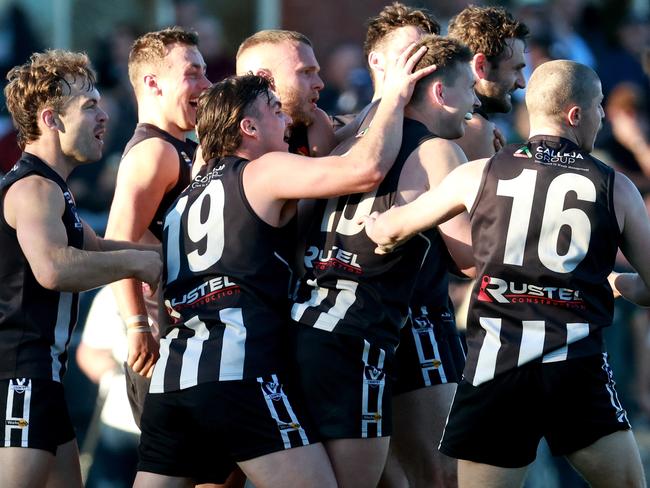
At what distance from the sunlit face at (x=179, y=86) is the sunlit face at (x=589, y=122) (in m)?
2.03

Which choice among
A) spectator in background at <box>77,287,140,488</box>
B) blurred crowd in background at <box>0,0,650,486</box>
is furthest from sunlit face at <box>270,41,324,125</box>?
blurred crowd in background at <box>0,0,650,486</box>

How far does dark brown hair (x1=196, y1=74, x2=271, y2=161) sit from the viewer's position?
5.16 metres

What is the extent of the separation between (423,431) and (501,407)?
985 millimetres

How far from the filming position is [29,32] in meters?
13.5

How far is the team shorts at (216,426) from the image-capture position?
4863 millimetres

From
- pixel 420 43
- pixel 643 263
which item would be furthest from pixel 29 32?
pixel 643 263

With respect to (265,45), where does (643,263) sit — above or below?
below

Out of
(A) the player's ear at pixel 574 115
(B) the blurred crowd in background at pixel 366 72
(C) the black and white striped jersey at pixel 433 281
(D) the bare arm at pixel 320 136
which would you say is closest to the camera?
(A) the player's ear at pixel 574 115

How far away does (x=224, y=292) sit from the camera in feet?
16.4

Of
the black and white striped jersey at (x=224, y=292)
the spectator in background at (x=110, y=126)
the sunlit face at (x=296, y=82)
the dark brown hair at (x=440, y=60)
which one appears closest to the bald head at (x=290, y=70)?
the sunlit face at (x=296, y=82)

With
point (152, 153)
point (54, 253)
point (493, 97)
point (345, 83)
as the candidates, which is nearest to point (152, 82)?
point (152, 153)

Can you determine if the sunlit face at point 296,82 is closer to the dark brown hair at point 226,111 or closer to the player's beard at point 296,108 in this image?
the player's beard at point 296,108

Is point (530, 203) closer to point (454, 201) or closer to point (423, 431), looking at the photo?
point (454, 201)

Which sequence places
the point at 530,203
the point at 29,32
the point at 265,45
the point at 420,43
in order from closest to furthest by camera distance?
the point at 530,203
the point at 420,43
the point at 265,45
the point at 29,32
